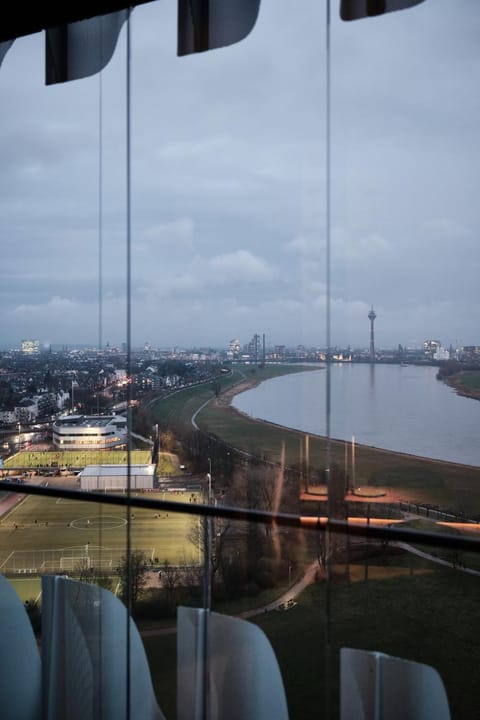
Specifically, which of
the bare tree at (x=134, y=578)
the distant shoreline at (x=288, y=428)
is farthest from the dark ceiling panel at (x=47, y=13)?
the bare tree at (x=134, y=578)

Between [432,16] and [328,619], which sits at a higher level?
[432,16]

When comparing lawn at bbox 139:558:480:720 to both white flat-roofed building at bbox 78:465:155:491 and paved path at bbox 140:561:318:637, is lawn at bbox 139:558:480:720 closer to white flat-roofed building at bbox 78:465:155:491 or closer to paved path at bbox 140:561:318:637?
paved path at bbox 140:561:318:637

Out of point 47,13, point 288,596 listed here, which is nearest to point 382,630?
point 288,596

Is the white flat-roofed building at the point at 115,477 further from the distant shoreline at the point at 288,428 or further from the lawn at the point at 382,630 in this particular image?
the lawn at the point at 382,630

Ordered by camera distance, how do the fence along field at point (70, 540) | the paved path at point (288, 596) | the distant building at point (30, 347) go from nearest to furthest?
the paved path at point (288, 596) → the fence along field at point (70, 540) → the distant building at point (30, 347)

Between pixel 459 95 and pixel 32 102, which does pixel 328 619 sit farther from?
pixel 32 102

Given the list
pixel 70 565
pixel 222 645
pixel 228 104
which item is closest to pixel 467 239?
A: pixel 228 104

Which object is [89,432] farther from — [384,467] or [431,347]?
[431,347]
